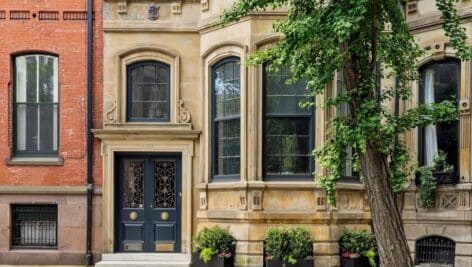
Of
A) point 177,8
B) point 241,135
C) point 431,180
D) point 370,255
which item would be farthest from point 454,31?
point 177,8

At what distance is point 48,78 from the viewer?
18109mm

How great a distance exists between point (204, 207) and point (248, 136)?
2.05m

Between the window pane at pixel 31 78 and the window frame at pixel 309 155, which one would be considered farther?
the window pane at pixel 31 78

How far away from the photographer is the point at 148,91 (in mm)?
17906

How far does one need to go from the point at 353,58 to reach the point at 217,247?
631 centimetres

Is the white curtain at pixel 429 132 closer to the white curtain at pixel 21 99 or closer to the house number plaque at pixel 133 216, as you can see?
the house number plaque at pixel 133 216

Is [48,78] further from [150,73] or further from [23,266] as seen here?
[23,266]

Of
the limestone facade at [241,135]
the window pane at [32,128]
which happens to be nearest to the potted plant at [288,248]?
the limestone facade at [241,135]

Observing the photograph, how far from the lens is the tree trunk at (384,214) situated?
35.0 ft

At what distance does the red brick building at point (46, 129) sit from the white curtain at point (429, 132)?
737cm

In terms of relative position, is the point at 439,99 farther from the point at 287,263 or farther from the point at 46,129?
the point at 46,129

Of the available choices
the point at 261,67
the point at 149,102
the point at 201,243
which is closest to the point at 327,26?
the point at 261,67

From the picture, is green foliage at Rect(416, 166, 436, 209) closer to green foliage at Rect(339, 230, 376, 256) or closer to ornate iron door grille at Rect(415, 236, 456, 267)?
ornate iron door grille at Rect(415, 236, 456, 267)

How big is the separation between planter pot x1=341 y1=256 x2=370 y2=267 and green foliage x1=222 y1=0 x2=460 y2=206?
4.36 meters
